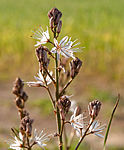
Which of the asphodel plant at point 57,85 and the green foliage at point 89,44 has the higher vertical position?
the green foliage at point 89,44

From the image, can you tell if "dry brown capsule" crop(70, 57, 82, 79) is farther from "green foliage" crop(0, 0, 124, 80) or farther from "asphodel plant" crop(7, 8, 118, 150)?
"green foliage" crop(0, 0, 124, 80)

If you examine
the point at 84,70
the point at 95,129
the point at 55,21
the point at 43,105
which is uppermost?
the point at 84,70

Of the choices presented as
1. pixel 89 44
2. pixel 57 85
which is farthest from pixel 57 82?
pixel 89 44

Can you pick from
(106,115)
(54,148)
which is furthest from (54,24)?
(106,115)

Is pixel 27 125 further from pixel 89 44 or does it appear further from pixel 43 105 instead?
pixel 89 44

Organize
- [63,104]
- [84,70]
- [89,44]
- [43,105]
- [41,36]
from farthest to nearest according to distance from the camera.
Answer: [89,44] < [84,70] < [43,105] < [41,36] < [63,104]

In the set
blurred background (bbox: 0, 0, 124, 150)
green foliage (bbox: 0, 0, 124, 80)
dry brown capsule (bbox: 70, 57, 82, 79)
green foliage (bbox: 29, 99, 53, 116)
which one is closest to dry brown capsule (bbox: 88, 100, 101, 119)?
dry brown capsule (bbox: 70, 57, 82, 79)

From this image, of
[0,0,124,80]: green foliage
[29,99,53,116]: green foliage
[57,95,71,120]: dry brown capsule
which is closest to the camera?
[57,95,71,120]: dry brown capsule

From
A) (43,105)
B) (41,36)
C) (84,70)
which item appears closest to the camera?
(41,36)

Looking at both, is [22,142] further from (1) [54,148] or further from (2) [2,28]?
(2) [2,28]

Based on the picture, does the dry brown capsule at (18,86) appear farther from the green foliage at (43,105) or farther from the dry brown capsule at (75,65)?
the green foliage at (43,105)

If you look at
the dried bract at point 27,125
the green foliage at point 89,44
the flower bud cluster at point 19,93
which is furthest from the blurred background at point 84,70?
the dried bract at point 27,125
